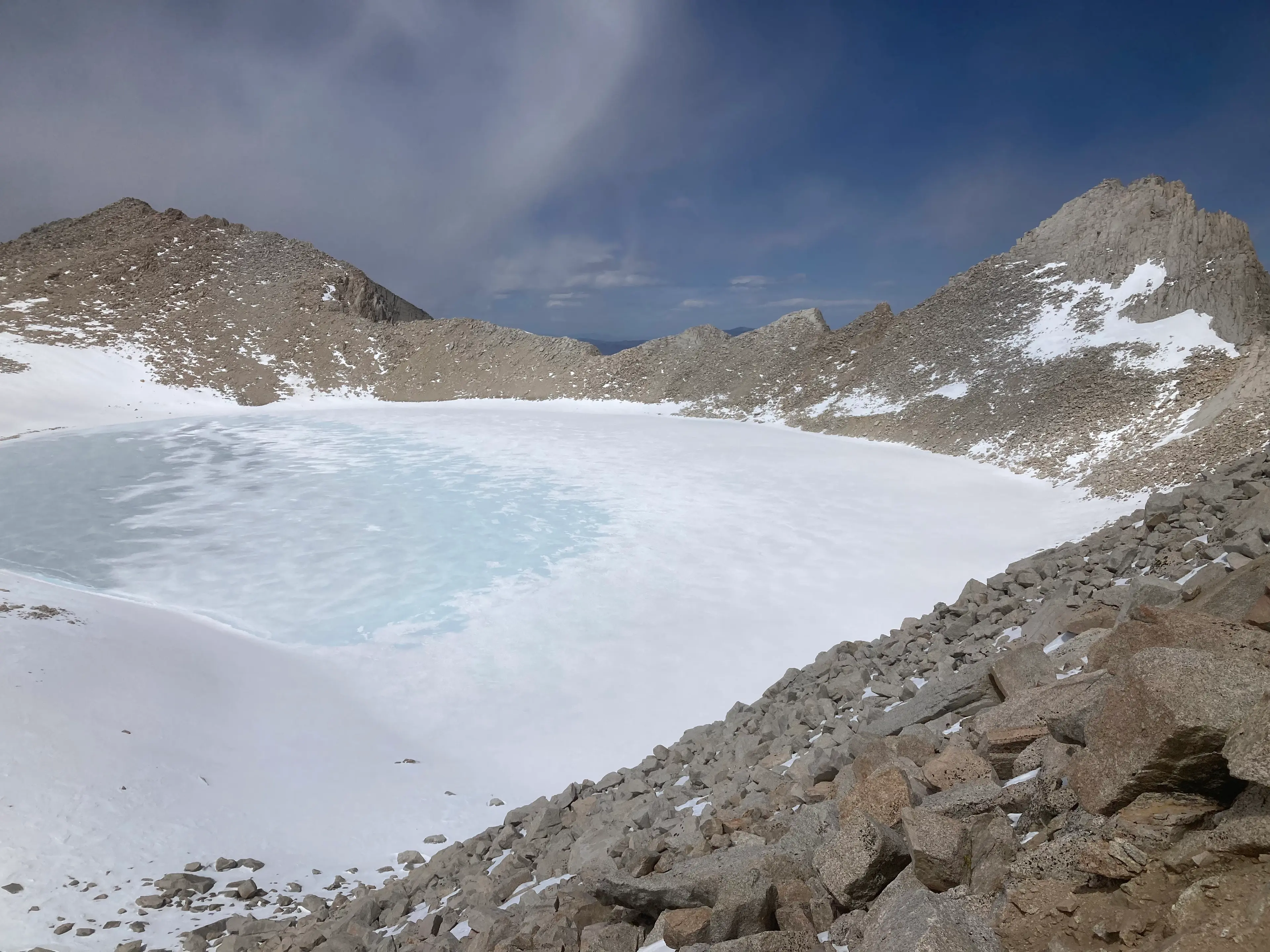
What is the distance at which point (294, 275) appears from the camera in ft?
186

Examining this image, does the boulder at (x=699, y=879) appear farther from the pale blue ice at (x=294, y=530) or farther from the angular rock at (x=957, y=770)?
the pale blue ice at (x=294, y=530)

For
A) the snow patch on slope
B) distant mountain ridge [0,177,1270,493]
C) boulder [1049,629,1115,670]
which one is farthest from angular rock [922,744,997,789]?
the snow patch on slope

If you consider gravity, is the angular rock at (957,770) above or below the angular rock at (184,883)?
above

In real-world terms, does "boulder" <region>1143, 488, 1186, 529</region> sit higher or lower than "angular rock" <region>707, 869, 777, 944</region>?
higher

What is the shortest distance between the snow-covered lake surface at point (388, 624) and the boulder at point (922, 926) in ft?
16.4

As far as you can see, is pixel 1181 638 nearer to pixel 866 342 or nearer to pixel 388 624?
pixel 388 624

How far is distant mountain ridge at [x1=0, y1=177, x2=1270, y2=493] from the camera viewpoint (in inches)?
878

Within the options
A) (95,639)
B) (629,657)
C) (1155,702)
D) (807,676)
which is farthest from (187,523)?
(1155,702)

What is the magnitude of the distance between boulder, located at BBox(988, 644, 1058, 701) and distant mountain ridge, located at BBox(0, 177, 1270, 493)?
483 inches

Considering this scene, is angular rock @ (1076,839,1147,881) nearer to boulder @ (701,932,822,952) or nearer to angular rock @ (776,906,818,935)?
boulder @ (701,932,822,952)

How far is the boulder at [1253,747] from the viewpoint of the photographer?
218cm

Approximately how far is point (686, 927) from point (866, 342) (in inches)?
1574

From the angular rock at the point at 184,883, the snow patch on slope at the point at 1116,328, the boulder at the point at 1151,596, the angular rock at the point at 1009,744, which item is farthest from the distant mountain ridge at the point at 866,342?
the angular rock at the point at 184,883

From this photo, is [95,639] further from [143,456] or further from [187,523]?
[143,456]
